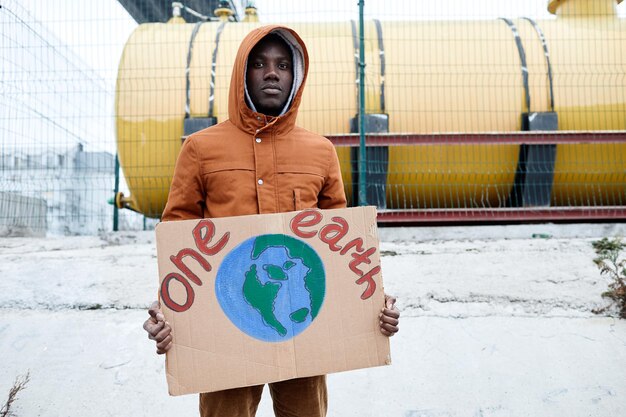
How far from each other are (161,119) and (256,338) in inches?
147

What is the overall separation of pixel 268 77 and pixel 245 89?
82mm

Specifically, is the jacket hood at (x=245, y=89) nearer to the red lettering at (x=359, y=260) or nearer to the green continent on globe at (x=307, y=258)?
the green continent on globe at (x=307, y=258)

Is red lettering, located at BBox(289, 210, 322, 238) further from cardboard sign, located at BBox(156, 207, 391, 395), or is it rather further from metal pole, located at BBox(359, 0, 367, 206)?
metal pole, located at BBox(359, 0, 367, 206)

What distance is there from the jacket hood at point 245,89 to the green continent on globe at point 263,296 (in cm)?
44

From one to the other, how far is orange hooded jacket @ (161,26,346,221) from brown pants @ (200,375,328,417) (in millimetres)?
523

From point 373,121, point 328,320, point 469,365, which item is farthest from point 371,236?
point 373,121

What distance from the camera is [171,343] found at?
1.33 meters

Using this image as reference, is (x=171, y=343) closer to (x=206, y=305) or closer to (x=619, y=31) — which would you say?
(x=206, y=305)

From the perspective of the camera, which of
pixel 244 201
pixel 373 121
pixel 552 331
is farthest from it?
pixel 373 121

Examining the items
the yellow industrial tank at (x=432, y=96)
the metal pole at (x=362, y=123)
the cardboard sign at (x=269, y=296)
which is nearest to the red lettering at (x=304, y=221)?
the cardboard sign at (x=269, y=296)

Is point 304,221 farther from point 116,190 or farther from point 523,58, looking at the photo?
point 116,190

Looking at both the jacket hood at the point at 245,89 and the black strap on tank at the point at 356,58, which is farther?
the black strap on tank at the point at 356,58

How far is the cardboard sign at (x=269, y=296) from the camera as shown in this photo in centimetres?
134

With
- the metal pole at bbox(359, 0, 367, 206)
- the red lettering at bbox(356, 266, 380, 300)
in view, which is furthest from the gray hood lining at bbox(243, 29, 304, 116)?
the metal pole at bbox(359, 0, 367, 206)
